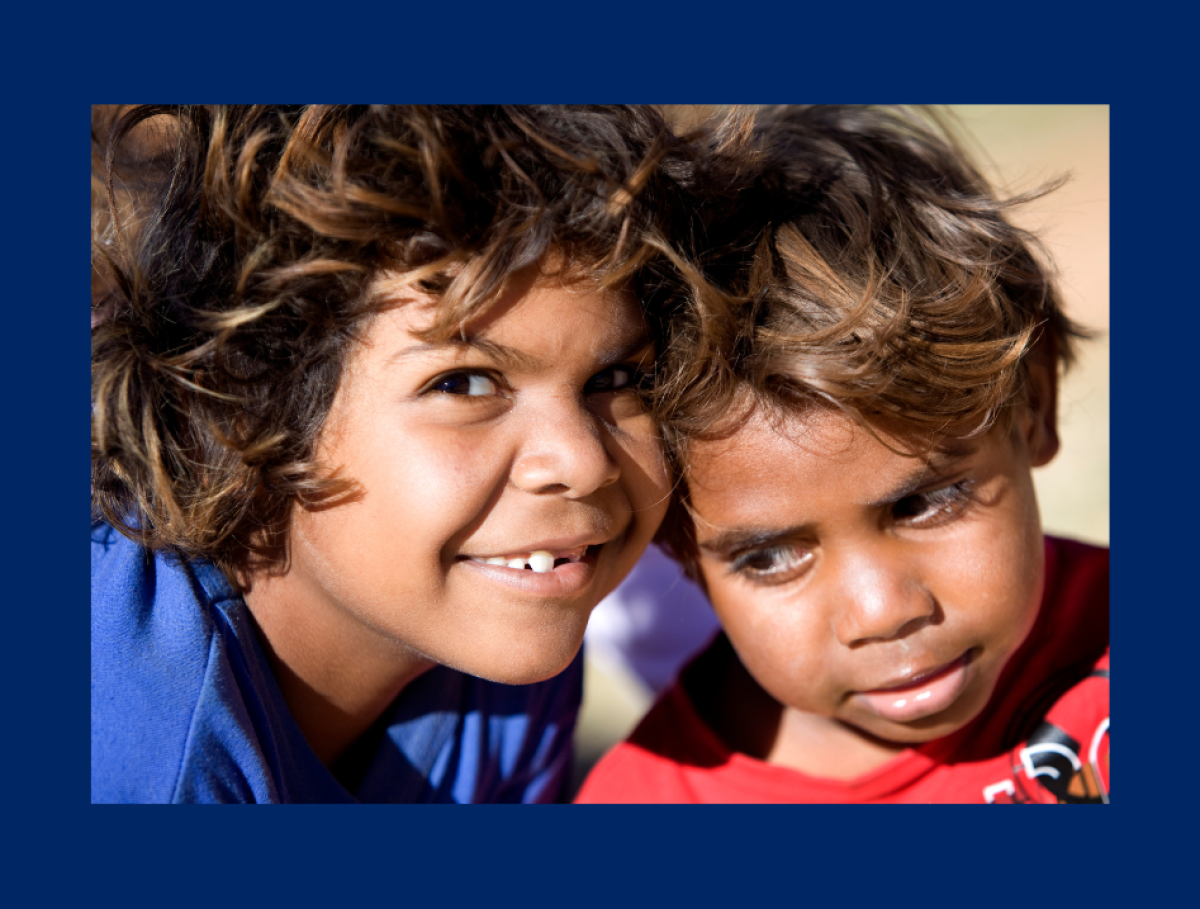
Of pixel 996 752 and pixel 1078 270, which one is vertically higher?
pixel 1078 270

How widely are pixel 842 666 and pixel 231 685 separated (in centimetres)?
82

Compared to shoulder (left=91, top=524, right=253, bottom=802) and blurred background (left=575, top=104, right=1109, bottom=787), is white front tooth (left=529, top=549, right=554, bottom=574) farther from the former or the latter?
blurred background (left=575, top=104, right=1109, bottom=787)

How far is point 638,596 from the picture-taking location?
7.16 feet

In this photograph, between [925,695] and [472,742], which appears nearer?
[925,695]

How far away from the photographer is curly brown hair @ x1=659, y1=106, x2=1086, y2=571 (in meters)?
1.21

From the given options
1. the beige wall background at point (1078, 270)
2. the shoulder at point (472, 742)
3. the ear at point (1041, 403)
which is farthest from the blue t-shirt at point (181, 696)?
the beige wall background at point (1078, 270)

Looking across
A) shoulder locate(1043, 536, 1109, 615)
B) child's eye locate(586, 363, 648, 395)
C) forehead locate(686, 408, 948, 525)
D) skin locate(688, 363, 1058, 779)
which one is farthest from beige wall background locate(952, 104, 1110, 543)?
child's eye locate(586, 363, 648, 395)

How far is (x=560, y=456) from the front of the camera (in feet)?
3.64

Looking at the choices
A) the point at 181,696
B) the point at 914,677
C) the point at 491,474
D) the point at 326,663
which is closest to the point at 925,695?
the point at 914,677

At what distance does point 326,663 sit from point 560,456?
1.80ft

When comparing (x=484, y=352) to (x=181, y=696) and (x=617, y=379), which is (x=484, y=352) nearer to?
(x=617, y=379)

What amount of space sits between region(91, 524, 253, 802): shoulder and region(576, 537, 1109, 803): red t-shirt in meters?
0.75

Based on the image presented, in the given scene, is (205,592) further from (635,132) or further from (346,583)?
(635,132)

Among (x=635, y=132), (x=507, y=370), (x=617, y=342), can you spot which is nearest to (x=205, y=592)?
(x=507, y=370)
